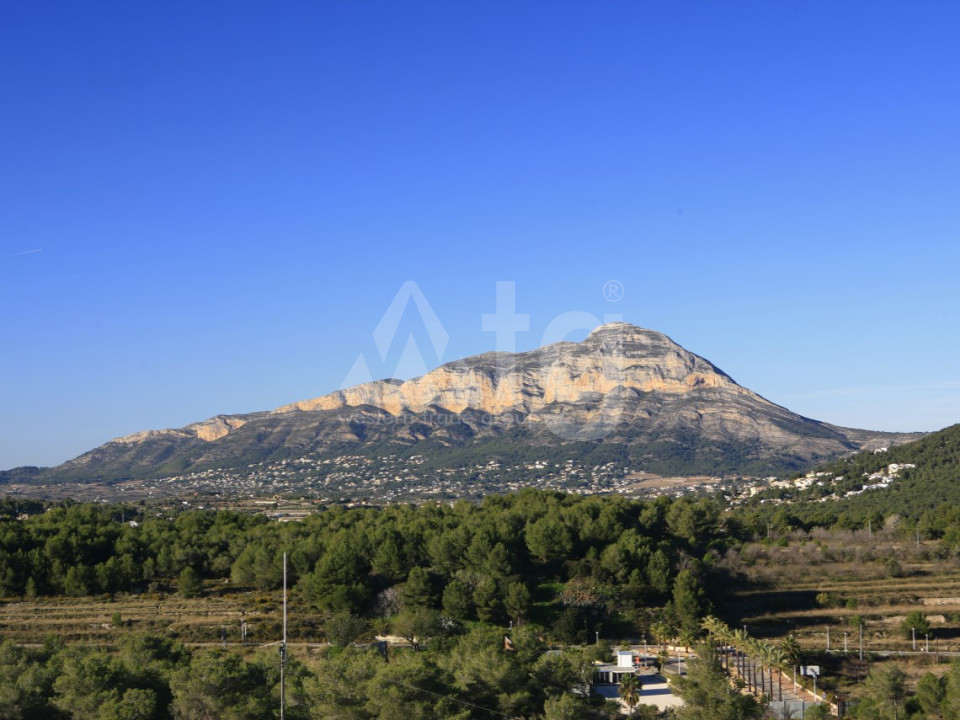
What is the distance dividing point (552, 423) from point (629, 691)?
11570 centimetres

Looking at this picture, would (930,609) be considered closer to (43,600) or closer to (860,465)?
(43,600)

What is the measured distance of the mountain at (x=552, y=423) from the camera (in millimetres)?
131000

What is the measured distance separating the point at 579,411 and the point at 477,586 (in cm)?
10681

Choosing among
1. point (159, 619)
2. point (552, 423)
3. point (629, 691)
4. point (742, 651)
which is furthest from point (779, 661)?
point (552, 423)

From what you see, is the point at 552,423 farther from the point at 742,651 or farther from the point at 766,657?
the point at 766,657

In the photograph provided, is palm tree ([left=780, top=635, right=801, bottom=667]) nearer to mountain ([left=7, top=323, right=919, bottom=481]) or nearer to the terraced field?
the terraced field

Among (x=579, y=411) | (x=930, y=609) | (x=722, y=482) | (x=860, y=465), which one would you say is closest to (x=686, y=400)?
(x=579, y=411)

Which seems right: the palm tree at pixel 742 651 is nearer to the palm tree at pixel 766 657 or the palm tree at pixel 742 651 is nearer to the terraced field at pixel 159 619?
the palm tree at pixel 766 657

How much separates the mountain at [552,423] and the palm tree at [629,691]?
9739 centimetres

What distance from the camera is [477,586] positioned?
39906mm

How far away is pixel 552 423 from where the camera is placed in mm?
142000

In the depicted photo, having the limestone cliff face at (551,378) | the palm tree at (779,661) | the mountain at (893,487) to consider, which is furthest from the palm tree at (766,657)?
the limestone cliff face at (551,378)

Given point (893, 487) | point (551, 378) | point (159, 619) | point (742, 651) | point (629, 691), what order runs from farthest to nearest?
point (551, 378) < point (893, 487) < point (159, 619) < point (742, 651) < point (629, 691)

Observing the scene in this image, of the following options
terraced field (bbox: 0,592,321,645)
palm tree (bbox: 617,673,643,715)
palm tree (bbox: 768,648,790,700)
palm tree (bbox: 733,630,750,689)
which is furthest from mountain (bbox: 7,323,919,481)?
palm tree (bbox: 617,673,643,715)
